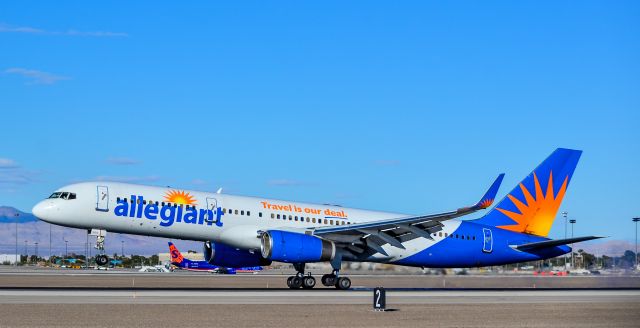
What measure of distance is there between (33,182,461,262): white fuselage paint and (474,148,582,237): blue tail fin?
249 inches

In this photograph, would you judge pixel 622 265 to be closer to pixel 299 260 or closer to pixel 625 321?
pixel 299 260

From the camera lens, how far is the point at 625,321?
30.3 metres

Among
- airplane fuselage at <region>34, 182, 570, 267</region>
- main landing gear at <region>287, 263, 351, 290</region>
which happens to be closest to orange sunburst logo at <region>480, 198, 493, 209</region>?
airplane fuselage at <region>34, 182, 570, 267</region>

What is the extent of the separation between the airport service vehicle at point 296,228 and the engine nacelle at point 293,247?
0.16 ft

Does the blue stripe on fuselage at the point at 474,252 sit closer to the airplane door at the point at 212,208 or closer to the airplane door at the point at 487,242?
Result: the airplane door at the point at 487,242

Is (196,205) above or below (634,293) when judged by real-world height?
above

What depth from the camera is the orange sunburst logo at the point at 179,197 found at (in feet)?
151

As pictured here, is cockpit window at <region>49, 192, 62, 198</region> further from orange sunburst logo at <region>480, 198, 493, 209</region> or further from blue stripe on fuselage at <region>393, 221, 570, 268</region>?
orange sunburst logo at <region>480, 198, 493, 209</region>

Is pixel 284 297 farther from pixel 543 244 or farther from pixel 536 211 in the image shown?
pixel 536 211

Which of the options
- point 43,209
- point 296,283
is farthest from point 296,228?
point 43,209

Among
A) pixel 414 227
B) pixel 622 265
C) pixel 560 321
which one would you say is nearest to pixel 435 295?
pixel 414 227

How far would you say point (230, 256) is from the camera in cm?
4931

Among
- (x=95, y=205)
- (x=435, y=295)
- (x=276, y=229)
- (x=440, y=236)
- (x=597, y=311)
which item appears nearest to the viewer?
(x=597, y=311)

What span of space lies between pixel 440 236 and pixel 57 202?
2055 centimetres
